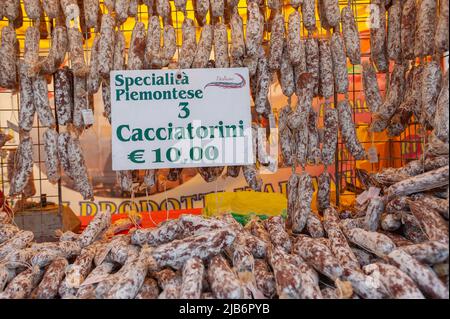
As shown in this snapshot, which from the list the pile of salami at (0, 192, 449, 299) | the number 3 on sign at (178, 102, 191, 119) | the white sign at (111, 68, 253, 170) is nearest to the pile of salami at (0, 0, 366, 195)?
the white sign at (111, 68, 253, 170)

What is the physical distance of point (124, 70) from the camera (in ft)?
11.0

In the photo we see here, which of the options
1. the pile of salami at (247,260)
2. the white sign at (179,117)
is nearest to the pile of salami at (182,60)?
the white sign at (179,117)

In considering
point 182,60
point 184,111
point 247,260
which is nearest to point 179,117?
point 184,111

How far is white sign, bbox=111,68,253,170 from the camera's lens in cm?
330

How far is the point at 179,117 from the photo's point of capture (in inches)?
131

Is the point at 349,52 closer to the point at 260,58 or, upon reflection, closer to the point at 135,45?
the point at 260,58

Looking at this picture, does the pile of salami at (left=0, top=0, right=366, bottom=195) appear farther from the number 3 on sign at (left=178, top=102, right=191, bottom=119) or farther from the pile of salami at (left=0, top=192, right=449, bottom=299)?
the pile of salami at (left=0, top=192, right=449, bottom=299)

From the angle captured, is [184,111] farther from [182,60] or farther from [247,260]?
[247,260]

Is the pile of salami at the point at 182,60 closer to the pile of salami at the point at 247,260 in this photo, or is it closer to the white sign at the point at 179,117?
the white sign at the point at 179,117

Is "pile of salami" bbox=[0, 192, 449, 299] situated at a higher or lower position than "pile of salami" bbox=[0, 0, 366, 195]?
lower

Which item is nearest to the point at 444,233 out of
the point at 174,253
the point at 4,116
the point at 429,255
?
the point at 429,255

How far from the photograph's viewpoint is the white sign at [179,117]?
3.30 metres
